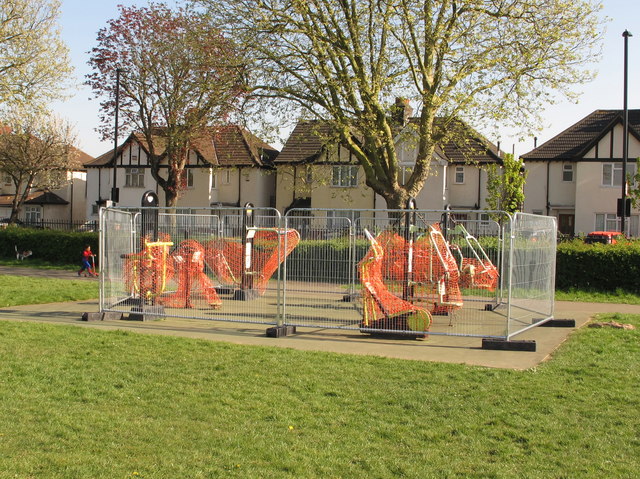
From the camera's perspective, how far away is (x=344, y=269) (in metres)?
13.8

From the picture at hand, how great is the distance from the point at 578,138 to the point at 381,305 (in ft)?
119

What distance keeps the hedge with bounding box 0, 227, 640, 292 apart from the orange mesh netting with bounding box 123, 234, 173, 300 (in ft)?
8.77

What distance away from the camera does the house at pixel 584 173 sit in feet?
135

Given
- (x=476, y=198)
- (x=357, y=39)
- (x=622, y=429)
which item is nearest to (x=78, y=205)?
(x=476, y=198)

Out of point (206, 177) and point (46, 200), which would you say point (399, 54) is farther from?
point (46, 200)

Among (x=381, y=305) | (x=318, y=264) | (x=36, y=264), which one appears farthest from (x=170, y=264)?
(x=36, y=264)

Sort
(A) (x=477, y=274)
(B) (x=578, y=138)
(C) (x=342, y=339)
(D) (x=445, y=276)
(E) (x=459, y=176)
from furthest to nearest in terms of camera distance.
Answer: (E) (x=459, y=176), (B) (x=578, y=138), (A) (x=477, y=274), (D) (x=445, y=276), (C) (x=342, y=339)

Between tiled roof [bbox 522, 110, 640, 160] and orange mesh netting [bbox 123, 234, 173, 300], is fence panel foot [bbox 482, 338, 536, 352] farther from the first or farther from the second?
tiled roof [bbox 522, 110, 640, 160]

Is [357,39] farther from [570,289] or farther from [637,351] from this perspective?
[637,351]

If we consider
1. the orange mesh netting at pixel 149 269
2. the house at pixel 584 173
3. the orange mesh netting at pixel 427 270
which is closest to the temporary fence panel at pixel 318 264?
the orange mesh netting at pixel 427 270

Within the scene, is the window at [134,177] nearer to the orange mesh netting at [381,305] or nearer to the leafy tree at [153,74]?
the leafy tree at [153,74]

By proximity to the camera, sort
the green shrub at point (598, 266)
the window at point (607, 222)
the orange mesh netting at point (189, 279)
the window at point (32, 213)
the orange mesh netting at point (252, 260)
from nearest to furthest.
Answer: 1. the orange mesh netting at point (189, 279)
2. the orange mesh netting at point (252, 260)
3. the green shrub at point (598, 266)
4. the window at point (607, 222)
5. the window at point (32, 213)

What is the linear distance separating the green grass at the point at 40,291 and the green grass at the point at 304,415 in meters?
6.75

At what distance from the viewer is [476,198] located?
4391 cm
